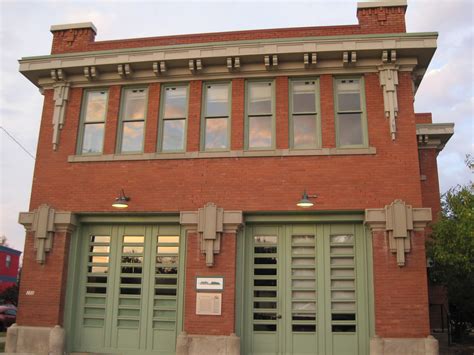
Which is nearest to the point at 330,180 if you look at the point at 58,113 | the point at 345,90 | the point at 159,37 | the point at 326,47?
the point at 345,90

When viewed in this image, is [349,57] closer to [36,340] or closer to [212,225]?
[212,225]

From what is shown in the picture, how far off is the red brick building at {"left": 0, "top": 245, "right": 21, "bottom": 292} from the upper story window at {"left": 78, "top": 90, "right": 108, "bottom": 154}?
33002mm

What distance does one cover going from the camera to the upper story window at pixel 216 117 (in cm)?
1271

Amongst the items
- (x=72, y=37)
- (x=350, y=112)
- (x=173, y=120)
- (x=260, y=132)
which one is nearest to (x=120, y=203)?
(x=173, y=120)

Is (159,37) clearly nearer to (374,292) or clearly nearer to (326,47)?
(326,47)

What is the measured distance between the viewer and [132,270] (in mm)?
12656

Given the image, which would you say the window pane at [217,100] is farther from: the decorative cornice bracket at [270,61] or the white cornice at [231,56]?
the decorative cornice bracket at [270,61]

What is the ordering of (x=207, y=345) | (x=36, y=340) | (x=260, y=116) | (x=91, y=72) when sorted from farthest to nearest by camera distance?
(x=91, y=72) < (x=260, y=116) < (x=36, y=340) < (x=207, y=345)

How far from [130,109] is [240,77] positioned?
3.22 m

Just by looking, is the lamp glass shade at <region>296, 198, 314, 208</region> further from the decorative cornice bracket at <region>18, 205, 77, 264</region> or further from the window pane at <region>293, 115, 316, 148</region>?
the decorative cornice bracket at <region>18, 205, 77, 264</region>

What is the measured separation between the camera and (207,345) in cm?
1133

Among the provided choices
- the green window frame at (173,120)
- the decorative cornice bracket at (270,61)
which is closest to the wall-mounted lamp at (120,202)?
the green window frame at (173,120)

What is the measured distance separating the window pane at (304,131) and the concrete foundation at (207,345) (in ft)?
16.5

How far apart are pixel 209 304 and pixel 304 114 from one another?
17.6ft
